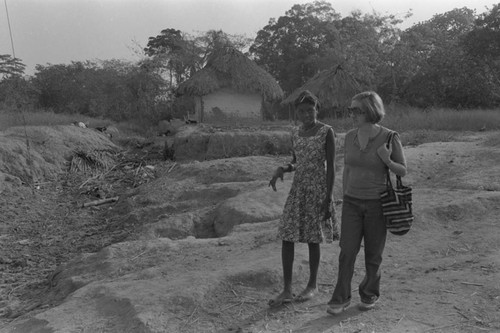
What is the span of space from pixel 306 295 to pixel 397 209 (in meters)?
0.94

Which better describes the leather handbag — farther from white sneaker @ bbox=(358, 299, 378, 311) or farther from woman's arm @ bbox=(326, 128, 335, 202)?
white sneaker @ bbox=(358, 299, 378, 311)

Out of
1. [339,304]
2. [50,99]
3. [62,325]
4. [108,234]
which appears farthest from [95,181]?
[50,99]

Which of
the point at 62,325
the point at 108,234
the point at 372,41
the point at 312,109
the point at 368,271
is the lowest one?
the point at 108,234

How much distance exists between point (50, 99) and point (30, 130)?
53.7 feet

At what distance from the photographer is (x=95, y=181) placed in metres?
12.2

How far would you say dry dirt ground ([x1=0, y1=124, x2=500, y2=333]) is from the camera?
11.3 feet

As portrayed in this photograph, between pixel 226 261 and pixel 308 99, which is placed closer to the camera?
pixel 308 99

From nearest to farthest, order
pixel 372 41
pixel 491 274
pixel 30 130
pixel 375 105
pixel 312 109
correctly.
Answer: pixel 375 105, pixel 312 109, pixel 491 274, pixel 30 130, pixel 372 41

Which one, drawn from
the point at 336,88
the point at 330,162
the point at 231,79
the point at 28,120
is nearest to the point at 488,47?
the point at 336,88

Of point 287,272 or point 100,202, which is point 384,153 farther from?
point 100,202

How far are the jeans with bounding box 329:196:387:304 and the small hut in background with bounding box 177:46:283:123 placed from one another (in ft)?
57.7

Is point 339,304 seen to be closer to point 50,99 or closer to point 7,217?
point 7,217

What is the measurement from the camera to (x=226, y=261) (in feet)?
15.0

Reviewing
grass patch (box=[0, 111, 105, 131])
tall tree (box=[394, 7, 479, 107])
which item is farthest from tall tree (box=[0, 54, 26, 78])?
tall tree (box=[394, 7, 479, 107])
